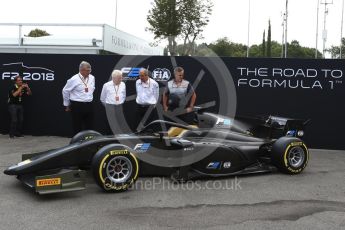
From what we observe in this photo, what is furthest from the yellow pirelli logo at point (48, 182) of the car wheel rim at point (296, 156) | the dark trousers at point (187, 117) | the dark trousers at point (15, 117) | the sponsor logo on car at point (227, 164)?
the dark trousers at point (15, 117)

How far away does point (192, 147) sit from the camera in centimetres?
624

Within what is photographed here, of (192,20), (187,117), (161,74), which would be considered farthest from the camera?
(192,20)

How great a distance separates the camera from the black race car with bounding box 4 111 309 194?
5.50 meters

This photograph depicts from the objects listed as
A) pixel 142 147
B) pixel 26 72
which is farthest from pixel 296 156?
pixel 26 72

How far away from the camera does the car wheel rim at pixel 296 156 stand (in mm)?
6828

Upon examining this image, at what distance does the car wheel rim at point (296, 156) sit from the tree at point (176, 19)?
75.4 ft

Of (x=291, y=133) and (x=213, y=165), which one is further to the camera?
(x=291, y=133)

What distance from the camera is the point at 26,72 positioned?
10.7m

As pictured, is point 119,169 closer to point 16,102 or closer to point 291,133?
point 291,133

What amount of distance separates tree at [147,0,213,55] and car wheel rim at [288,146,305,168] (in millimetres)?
22969

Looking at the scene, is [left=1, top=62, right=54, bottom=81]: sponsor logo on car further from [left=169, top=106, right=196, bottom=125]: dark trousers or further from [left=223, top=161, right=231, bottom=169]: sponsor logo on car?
[left=223, top=161, right=231, bottom=169]: sponsor logo on car

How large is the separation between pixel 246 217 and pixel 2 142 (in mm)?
6657

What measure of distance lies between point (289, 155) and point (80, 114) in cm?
386

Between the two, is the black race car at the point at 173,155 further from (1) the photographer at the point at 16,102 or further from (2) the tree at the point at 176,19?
(2) the tree at the point at 176,19
